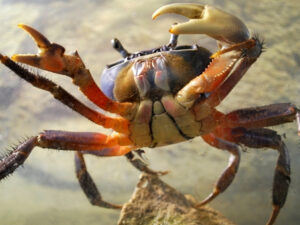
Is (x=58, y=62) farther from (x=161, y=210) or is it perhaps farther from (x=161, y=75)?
(x=161, y=210)

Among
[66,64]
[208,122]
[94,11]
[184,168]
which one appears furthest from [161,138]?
[184,168]

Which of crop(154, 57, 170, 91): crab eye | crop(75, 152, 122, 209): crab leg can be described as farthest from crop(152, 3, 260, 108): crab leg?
crop(75, 152, 122, 209): crab leg

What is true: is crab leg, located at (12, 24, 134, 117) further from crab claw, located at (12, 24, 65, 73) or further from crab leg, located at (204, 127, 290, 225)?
crab leg, located at (204, 127, 290, 225)

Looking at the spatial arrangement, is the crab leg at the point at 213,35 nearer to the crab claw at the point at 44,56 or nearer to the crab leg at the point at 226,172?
the crab claw at the point at 44,56

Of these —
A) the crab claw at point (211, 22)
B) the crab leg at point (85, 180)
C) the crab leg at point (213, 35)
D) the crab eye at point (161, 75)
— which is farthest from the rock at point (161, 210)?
the crab claw at point (211, 22)

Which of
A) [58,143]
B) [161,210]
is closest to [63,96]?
[58,143]
